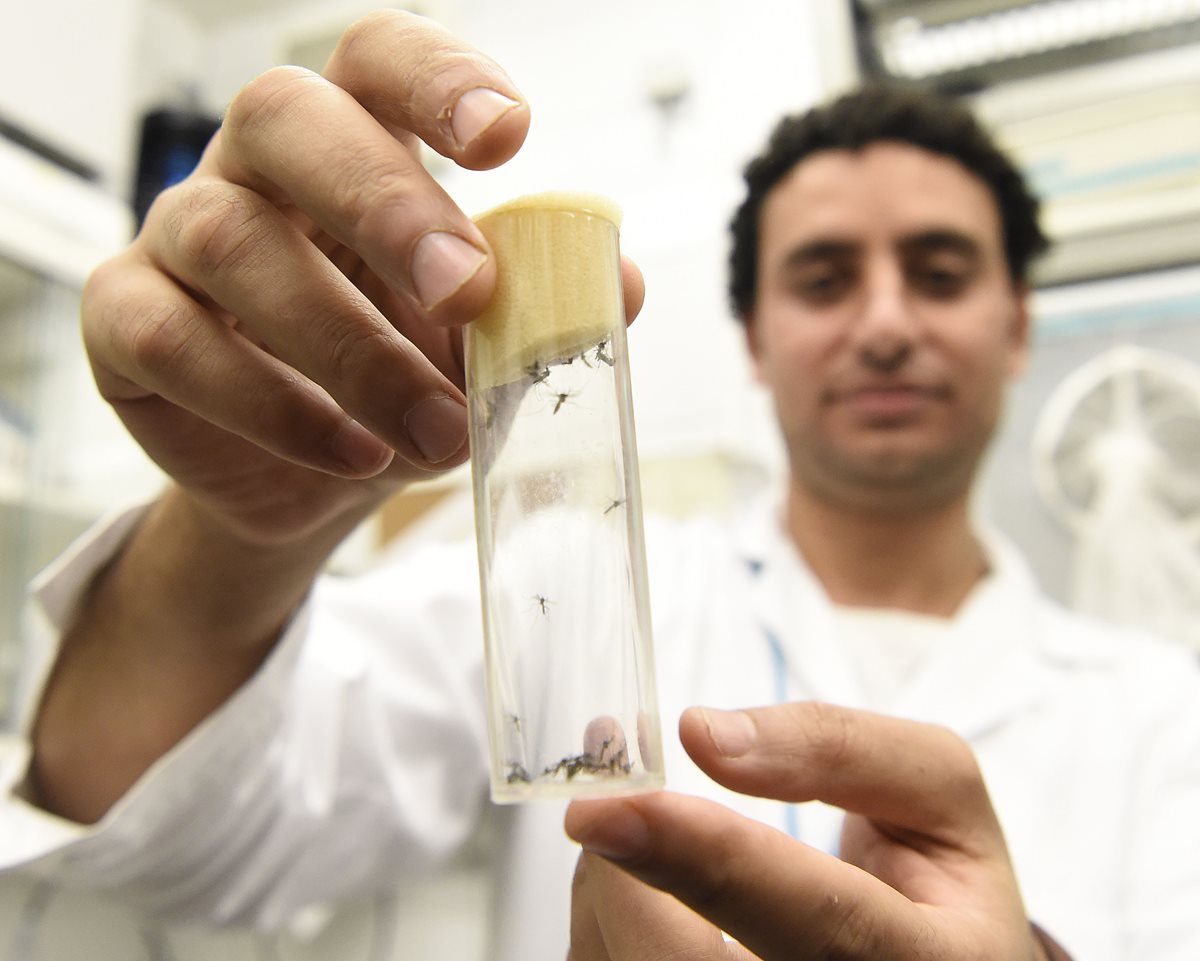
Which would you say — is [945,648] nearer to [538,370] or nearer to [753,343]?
[753,343]

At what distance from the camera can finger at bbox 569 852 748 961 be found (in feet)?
1.32

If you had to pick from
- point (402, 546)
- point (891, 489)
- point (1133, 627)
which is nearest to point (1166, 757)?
point (891, 489)

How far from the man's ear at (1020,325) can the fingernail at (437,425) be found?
1.08 m

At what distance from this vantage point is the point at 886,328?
1073 millimetres

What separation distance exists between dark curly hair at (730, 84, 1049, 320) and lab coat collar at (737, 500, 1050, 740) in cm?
44

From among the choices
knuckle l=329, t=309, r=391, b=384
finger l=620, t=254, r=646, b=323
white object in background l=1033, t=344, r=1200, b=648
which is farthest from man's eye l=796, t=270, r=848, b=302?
knuckle l=329, t=309, r=391, b=384

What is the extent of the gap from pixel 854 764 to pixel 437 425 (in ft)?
0.84

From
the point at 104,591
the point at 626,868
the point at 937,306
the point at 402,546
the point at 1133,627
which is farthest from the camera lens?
the point at 402,546

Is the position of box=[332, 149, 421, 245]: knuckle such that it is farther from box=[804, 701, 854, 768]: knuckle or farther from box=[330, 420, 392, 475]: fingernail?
box=[804, 701, 854, 768]: knuckle

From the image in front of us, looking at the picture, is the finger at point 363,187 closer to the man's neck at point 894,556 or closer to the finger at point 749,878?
the finger at point 749,878

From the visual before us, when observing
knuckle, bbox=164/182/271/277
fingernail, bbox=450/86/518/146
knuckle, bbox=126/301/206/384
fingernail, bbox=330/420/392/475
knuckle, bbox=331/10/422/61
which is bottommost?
fingernail, bbox=330/420/392/475

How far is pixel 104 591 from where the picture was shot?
2.22ft

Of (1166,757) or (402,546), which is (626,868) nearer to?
(1166,757)

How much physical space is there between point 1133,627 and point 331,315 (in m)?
1.46
